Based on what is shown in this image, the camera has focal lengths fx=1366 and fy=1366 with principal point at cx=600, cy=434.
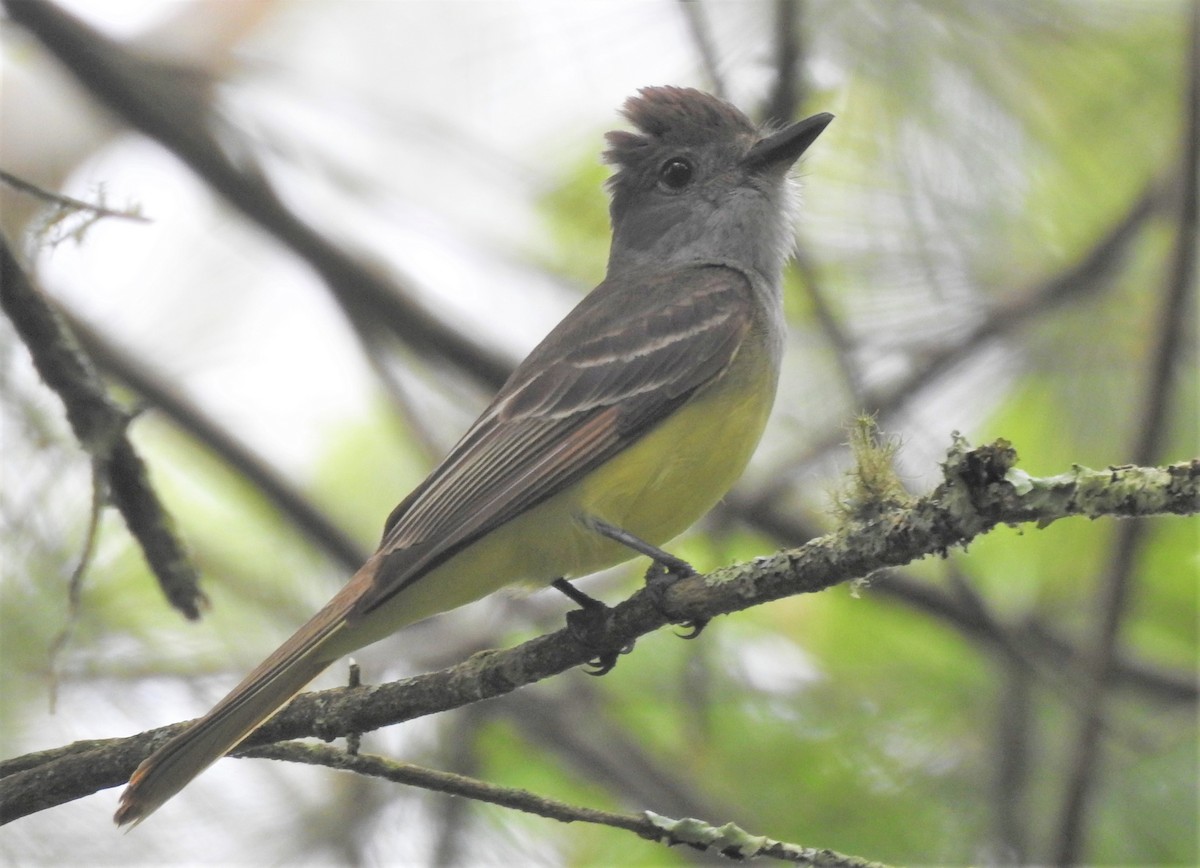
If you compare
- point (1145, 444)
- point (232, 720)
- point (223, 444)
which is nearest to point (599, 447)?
point (232, 720)

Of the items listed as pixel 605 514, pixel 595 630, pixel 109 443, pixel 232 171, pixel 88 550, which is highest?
pixel 232 171

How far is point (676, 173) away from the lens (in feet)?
18.1

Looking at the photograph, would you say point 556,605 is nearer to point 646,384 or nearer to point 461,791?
point 646,384

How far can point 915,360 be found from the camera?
18.7ft

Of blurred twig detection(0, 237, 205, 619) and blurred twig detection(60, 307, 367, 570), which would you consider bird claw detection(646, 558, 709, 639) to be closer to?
blurred twig detection(0, 237, 205, 619)

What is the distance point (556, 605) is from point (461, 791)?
310 centimetres

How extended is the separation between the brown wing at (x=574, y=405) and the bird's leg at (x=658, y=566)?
0.65 ft

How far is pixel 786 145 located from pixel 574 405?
1331 mm

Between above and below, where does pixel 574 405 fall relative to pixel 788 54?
below

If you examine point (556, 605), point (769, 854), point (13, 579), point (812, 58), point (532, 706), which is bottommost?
point (769, 854)

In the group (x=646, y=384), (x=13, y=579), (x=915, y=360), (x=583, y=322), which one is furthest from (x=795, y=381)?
(x=13, y=579)

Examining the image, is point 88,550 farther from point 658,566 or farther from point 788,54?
point 788,54

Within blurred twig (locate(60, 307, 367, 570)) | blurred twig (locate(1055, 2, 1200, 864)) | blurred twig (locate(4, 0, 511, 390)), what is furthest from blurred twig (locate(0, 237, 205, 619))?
blurred twig (locate(1055, 2, 1200, 864))

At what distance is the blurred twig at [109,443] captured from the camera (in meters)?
3.68
